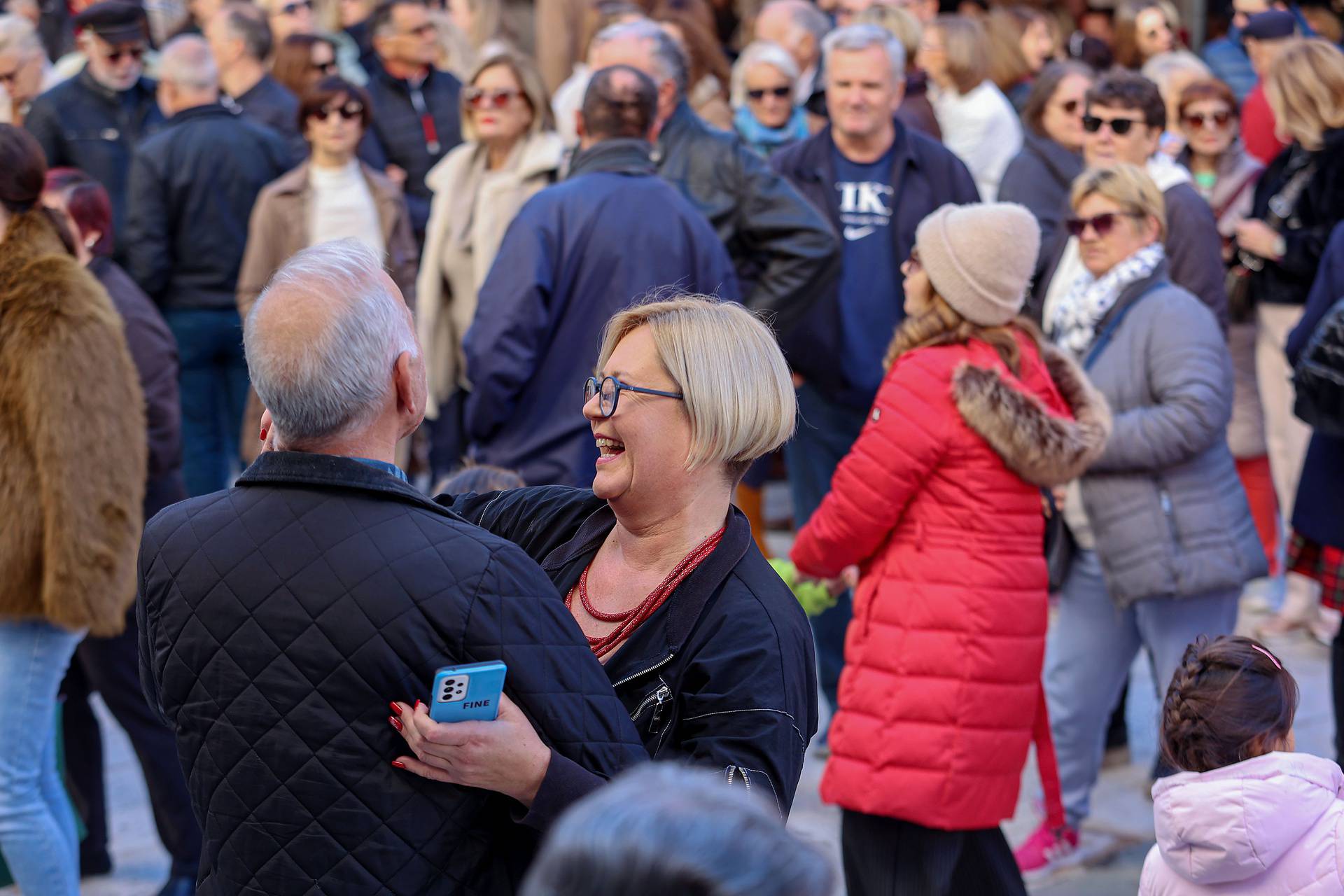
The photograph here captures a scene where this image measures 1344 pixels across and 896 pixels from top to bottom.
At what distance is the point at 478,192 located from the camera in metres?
6.11

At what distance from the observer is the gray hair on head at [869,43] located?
5984 mm

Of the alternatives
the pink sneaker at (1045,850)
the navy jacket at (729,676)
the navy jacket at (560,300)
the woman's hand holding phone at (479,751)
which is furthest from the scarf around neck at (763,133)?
the woman's hand holding phone at (479,751)

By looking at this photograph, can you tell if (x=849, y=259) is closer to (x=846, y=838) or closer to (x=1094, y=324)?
(x=1094, y=324)

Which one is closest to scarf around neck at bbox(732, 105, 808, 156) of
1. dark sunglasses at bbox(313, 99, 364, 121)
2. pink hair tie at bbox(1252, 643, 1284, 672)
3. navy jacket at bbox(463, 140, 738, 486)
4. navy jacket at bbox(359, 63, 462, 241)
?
navy jacket at bbox(359, 63, 462, 241)

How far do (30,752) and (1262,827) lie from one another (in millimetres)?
2916

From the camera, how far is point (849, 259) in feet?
19.3

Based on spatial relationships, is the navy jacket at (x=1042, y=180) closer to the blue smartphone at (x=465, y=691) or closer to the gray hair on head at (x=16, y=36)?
the gray hair on head at (x=16, y=36)

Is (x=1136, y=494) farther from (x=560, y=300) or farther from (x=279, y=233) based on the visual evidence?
(x=279, y=233)

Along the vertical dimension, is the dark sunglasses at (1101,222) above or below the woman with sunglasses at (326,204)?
above

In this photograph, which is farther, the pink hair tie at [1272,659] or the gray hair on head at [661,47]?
the gray hair on head at [661,47]

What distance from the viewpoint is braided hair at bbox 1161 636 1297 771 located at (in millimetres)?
2861

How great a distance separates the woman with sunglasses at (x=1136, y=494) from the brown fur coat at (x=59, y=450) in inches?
109

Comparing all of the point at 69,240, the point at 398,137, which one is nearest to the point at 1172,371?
the point at 69,240

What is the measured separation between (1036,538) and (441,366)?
9.02ft
